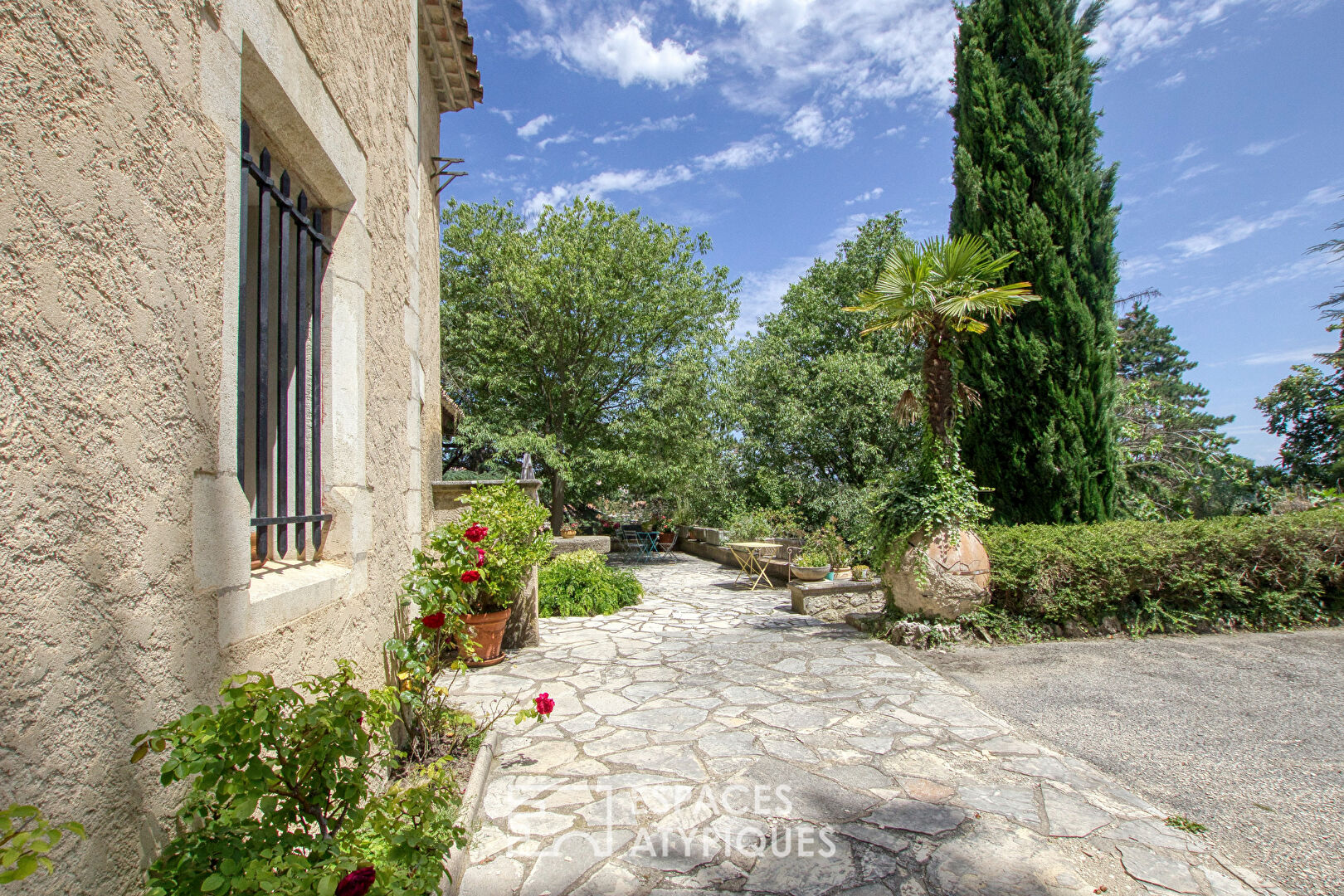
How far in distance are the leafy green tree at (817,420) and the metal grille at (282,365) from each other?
1096 centimetres

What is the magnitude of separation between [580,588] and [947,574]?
175 inches

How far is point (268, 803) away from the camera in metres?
1.47

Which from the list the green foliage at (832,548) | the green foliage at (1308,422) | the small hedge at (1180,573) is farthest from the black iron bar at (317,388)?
the green foliage at (1308,422)

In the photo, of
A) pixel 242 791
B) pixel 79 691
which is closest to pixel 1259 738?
pixel 242 791

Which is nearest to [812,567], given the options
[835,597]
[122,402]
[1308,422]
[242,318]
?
[835,597]

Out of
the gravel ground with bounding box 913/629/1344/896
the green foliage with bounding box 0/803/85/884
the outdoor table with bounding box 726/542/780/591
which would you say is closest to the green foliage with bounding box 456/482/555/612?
the gravel ground with bounding box 913/629/1344/896

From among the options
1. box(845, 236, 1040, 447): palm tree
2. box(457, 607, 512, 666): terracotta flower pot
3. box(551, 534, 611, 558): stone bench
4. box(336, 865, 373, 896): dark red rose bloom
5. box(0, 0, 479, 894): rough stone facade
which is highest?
box(845, 236, 1040, 447): palm tree

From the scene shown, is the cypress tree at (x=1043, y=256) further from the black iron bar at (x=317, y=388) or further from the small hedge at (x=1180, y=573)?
the black iron bar at (x=317, y=388)

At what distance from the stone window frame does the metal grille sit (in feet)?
0.21

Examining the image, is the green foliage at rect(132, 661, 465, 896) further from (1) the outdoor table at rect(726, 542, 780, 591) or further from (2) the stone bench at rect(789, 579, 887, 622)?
(1) the outdoor table at rect(726, 542, 780, 591)

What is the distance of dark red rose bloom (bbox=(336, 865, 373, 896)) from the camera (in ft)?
4.41

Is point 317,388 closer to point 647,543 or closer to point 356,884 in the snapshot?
point 356,884

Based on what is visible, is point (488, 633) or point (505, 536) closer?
point (488, 633)

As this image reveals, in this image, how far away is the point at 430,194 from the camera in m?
6.27
